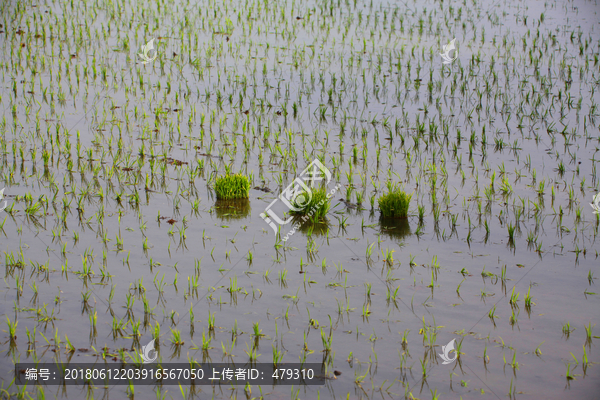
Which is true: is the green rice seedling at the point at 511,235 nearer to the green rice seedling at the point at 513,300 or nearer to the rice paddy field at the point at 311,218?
the rice paddy field at the point at 311,218

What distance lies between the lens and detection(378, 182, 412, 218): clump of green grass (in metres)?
6.21

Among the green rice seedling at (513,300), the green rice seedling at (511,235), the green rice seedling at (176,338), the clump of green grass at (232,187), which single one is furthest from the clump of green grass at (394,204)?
the green rice seedling at (176,338)

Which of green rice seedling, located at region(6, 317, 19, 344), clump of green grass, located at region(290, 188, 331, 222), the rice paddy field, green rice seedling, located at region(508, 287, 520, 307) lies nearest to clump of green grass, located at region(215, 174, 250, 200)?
the rice paddy field

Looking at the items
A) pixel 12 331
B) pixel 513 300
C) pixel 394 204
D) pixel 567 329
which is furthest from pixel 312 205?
pixel 12 331

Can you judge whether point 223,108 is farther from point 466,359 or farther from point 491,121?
point 466,359

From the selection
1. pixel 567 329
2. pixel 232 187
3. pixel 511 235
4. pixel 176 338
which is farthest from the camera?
pixel 232 187

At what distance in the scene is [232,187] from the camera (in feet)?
21.4

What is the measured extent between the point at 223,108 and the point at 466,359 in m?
6.71

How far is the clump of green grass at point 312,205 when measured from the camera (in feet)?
20.4

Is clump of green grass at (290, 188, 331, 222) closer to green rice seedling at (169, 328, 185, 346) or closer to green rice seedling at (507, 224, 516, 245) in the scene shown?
green rice seedling at (507, 224, 516, 245)

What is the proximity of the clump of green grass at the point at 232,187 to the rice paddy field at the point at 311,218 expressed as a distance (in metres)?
0.02

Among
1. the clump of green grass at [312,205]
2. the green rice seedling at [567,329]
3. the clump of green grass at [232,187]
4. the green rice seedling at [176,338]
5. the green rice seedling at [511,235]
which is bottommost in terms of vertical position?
the green rice seedling at [567,329]

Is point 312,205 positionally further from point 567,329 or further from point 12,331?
point 12,331

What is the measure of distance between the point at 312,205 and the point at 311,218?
134mm
